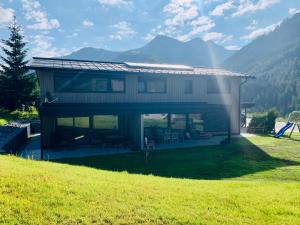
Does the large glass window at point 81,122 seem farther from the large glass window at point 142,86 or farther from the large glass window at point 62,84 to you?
Result: the large glass window at point 142,86

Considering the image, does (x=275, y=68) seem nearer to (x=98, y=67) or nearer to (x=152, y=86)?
(x=152, y=86)

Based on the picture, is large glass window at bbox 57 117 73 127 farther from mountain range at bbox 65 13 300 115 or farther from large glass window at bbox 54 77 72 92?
mountain range at bbox 65 13 300 115

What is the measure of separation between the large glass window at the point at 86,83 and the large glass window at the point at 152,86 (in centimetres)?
169

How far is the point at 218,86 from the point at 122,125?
1079 cm

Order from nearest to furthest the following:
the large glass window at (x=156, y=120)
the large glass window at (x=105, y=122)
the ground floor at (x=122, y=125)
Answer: the ground floor at (x=122, y=125)
the large glass window at (x=105, y=122)
the large glass window at (x=156, y=120)

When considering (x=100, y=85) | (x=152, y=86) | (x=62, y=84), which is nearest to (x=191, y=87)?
(x=152, y=86)

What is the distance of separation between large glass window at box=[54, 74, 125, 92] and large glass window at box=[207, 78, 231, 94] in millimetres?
9212

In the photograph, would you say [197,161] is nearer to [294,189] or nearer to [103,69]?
[294,189]

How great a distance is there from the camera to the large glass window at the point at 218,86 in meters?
27.7

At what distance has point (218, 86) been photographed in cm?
2828

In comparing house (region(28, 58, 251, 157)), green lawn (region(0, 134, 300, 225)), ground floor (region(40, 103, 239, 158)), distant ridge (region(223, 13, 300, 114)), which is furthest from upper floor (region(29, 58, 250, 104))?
distant ridge (region(223, 13, 300, 114))

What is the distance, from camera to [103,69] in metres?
21.5

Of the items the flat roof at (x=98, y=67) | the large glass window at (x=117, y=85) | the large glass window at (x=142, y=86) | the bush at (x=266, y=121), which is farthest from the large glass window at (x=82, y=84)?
the bush at (x=266, y=121)

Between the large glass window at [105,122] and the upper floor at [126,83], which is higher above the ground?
the upper floor at [126,83]
